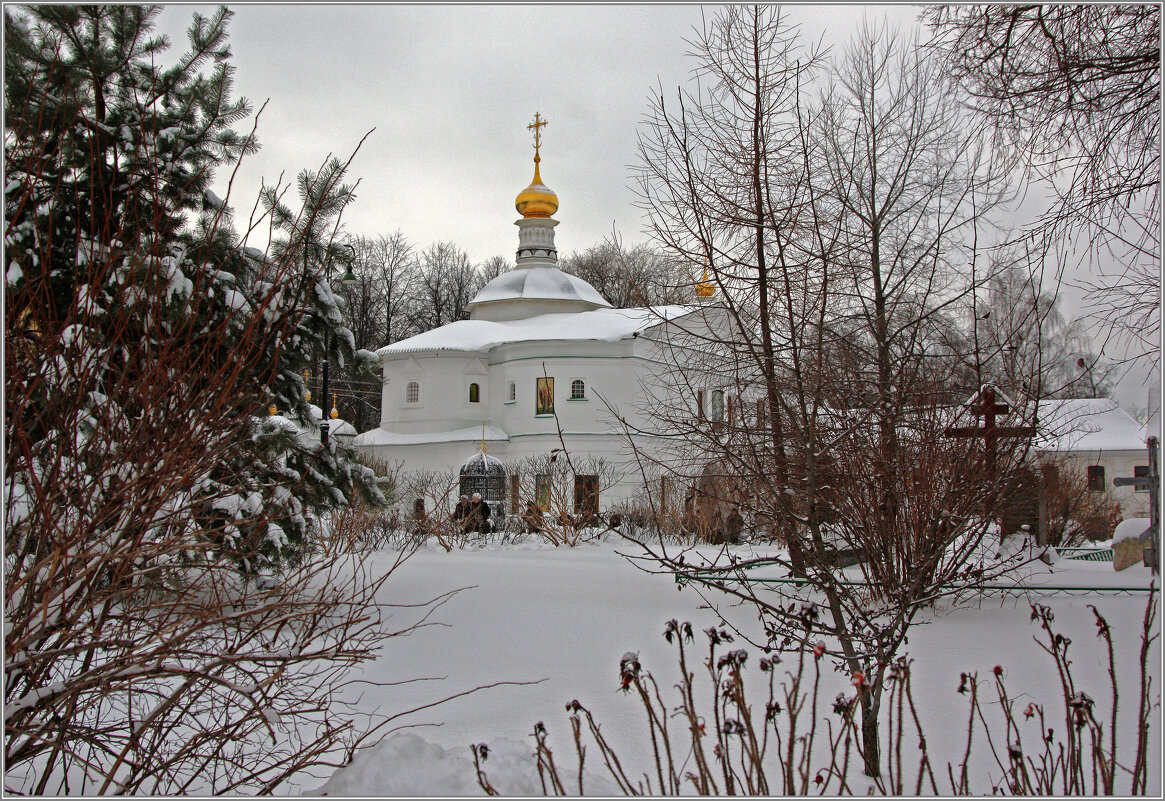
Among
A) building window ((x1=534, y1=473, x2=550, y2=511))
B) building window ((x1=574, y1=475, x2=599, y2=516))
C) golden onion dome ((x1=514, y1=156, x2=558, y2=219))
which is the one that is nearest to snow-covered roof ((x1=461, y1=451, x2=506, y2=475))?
building window ((x1=534, y1=473, x2=550, y2=511))

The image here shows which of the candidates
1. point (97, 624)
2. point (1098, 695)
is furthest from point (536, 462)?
point (97, 624)

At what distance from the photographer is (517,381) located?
29188 millimetres

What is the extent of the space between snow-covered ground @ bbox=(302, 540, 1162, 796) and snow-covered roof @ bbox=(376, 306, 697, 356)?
61.4 feet

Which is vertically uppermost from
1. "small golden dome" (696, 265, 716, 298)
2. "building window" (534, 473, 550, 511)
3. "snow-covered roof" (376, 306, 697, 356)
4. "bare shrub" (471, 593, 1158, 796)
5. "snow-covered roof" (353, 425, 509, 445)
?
"snow-covered roof" (376, 306, 697, 356)

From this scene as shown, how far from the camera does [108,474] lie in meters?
3.52

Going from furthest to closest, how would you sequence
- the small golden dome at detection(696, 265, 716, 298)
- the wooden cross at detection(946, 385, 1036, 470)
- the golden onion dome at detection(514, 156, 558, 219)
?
the golden onion dome at detection(514, 156, 558, 219)
the wooden cross at detection(946, 385, 1036, 470)
the small golden dome at detection(696, 265, 716, 298)

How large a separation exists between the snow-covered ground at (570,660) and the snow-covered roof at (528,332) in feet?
61.4

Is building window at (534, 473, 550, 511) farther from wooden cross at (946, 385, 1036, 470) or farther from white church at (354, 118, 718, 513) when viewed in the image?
wooden cross at (946, 385, 1036, 470)

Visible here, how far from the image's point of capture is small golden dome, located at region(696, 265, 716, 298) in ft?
18.6

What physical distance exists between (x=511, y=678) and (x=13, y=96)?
5140 mm

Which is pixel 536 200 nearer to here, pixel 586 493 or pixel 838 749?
pixel 586 493

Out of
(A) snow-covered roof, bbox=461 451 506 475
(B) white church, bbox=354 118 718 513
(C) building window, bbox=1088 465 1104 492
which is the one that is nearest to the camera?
(A) snow-covered roof, bbox=461 451 506 475

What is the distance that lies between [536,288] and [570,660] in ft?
86.5

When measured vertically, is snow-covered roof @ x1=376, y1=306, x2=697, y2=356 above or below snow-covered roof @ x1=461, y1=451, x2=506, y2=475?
above
